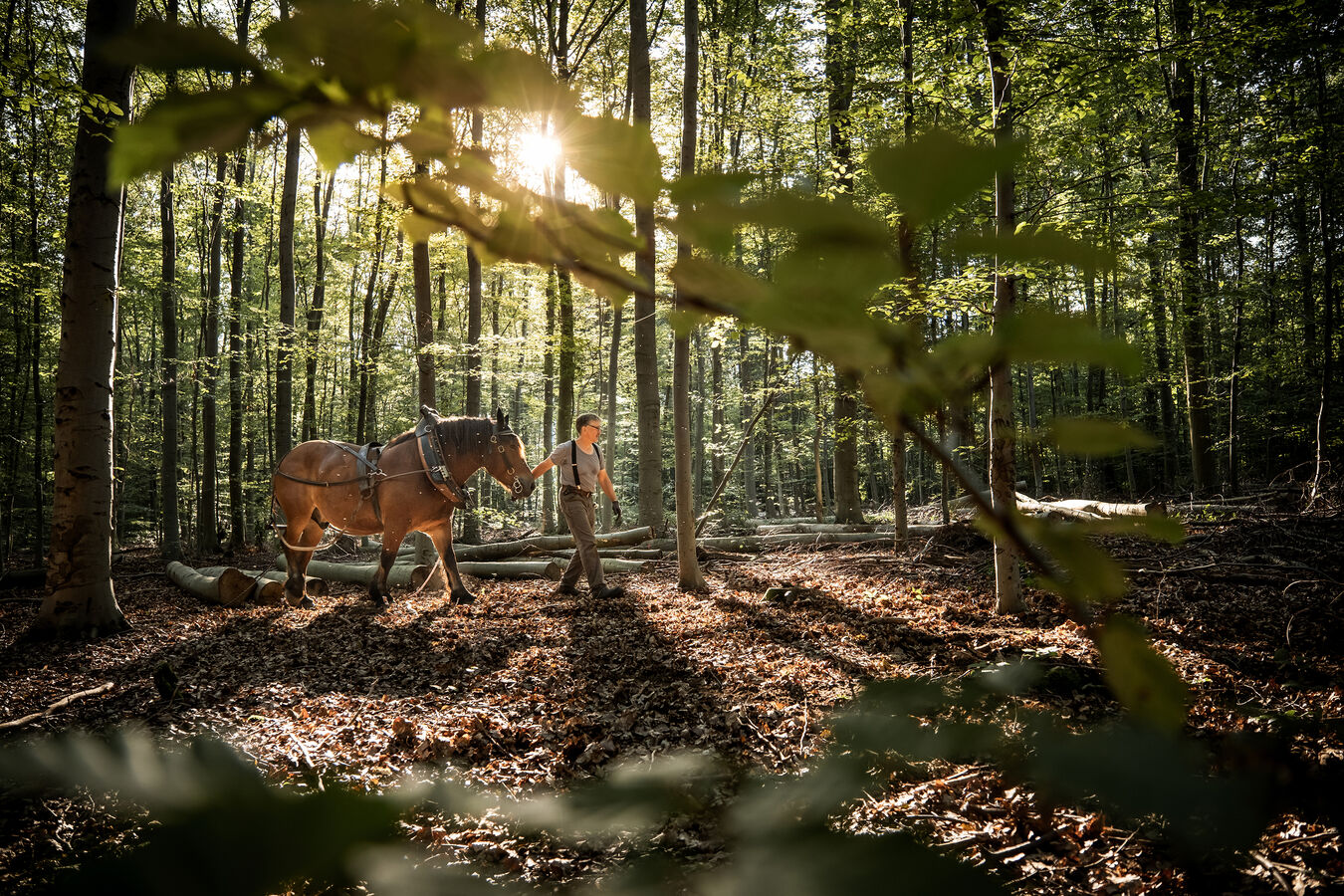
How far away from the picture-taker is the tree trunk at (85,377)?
518 centimetres

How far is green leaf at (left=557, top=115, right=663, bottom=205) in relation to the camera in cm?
49

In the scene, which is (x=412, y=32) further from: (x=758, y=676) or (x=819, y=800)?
(x=758, y=676)

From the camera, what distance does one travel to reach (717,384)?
872 inches

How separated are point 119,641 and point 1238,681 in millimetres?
7868

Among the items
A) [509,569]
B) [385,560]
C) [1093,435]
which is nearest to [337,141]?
[1093,435]

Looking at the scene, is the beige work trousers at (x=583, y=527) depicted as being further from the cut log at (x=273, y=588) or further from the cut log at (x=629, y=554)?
the cut log at (x=273, y=588)

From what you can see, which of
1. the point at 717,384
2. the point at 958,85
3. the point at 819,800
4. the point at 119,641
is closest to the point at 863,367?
the point at 819,800

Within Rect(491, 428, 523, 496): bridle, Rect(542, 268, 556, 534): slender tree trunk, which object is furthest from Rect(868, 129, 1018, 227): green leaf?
Rect(542, 268, 556, 534): slender tree trunk

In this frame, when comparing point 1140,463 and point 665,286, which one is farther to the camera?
point 1140,463

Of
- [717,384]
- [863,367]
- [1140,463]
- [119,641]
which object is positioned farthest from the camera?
[717,384]

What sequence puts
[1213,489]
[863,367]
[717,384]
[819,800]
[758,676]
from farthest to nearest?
[717,384] < [1213,489] < [758,676] < [819,800] < [863,367]

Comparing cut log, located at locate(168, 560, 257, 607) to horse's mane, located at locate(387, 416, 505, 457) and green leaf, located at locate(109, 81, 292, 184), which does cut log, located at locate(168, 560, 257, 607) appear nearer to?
horse's mane, located at locate(387, 416, 505, 457)

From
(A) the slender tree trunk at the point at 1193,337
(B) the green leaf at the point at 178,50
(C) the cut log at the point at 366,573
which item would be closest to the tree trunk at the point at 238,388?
(C) the cut log at the point at 366,573

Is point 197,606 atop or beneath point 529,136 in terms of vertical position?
beneath
